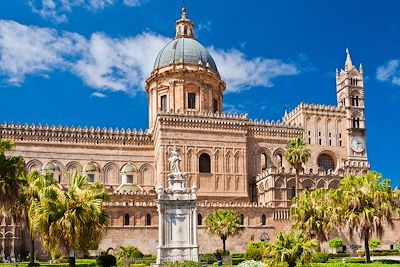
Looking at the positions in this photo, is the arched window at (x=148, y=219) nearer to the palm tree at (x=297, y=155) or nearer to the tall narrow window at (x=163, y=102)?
the palm tree at (x=297, y=155)

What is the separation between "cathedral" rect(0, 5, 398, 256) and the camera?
50.2 metres

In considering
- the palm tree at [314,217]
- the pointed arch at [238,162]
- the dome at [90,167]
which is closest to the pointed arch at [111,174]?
the dome at [90,167]

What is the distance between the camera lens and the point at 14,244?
45906mm

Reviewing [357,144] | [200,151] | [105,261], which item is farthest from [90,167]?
[357,144]

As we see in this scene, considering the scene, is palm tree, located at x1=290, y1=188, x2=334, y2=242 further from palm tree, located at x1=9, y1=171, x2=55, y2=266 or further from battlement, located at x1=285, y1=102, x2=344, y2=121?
battlement, located at x1=285, y1=102, x2=344, y2=121

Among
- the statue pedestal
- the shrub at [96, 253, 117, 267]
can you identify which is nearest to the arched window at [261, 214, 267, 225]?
the statue pedestal

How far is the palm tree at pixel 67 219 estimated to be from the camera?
27.1m

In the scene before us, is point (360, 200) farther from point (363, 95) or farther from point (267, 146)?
point (363, 95)

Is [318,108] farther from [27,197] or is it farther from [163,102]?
[27,197]

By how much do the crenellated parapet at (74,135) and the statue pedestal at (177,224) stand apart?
96.0 ft

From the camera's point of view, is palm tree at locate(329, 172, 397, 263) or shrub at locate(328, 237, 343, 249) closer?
palm tree at locate(329, 172, 397, 263)

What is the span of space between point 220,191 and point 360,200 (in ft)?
78.1

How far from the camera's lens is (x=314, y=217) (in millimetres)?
38344

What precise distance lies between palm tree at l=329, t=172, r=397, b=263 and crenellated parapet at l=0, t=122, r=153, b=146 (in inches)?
1153
